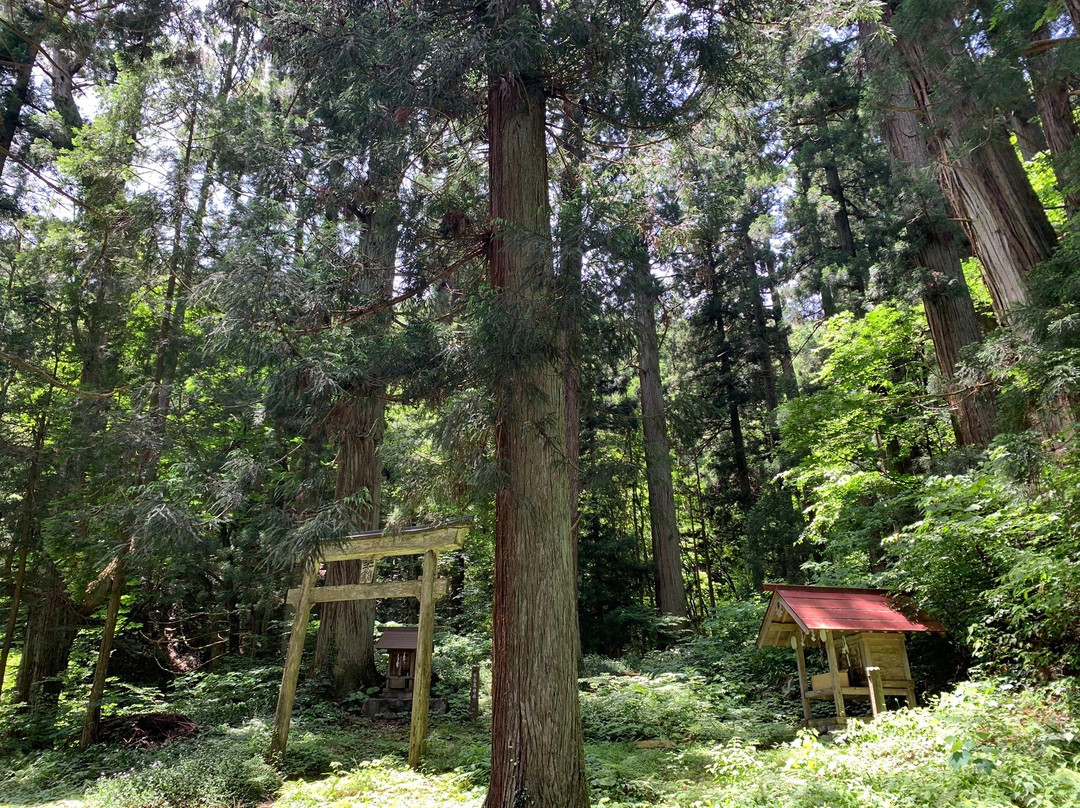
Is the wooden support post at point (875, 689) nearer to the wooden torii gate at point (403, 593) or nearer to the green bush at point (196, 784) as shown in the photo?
the wooden torii gate at point (403, 593)

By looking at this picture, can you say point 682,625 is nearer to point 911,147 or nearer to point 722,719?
point 722,719

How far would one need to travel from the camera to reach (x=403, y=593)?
8039 mm

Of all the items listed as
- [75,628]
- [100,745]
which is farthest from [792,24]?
[75,628]

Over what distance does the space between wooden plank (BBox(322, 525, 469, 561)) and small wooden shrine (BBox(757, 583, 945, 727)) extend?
3.81 m

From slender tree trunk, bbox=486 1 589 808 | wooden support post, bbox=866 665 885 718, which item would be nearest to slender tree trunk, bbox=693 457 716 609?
wooden support post, bbox=866 665 885 718

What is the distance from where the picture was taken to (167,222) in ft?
32.1

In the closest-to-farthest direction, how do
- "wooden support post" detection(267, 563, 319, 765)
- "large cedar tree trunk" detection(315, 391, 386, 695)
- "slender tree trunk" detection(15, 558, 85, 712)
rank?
"wooden support post" detection(267, 563, 319, 765) → "slender tree trunk" detection(15, 558, 85, 712) → "large cedar tree trunk" detection(315, 391, 386, 695)

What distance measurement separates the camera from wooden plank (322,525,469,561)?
7539 mm

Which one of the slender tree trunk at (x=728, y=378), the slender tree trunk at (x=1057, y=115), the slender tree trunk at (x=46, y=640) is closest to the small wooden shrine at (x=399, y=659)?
the slender tree trunk at (x=46, y=640)

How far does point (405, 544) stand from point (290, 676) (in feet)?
7.06

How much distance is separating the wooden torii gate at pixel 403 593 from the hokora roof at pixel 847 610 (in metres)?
3.75

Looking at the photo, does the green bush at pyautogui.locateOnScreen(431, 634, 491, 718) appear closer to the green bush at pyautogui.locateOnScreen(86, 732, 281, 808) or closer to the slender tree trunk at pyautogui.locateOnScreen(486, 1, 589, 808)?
the green bush at pyautogui.locateOnScreen(86, 732, 281, 808)

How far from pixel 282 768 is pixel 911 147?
12.3 meters

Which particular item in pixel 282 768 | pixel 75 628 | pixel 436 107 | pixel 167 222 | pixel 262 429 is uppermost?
pixel 167 222
